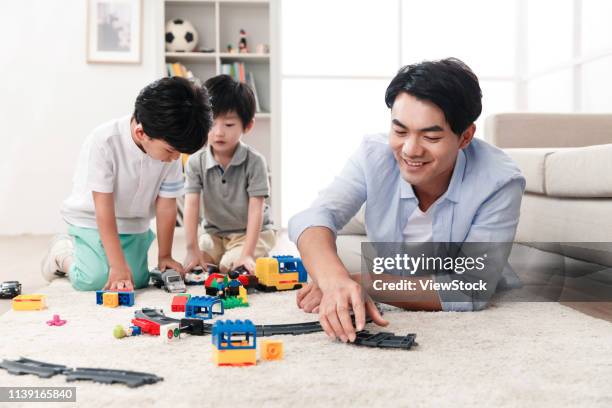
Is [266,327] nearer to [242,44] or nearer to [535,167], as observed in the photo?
[535,167]

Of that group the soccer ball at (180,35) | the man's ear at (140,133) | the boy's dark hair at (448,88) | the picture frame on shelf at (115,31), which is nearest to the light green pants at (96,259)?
the man's ear at (140,133)

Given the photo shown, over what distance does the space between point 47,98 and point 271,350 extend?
3.39 metres

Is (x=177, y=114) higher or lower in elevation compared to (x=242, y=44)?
lower

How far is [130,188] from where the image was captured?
1840mm

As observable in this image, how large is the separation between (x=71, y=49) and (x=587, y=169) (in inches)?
126

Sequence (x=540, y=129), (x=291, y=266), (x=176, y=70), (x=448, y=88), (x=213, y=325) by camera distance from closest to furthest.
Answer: (x=213, y=325)
(x=448, y=88)
(x=291, y=266)
(x=540, y=129)
(x=176, y=70)

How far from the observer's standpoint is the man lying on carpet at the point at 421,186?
125cm

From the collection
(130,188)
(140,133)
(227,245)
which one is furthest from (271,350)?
(227,245)

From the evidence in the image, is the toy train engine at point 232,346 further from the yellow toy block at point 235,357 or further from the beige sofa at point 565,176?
the beige sofa at point 565,176

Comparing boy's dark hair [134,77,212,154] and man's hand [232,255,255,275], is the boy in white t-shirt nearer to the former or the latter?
boy's dark hair [134,77,212,154]

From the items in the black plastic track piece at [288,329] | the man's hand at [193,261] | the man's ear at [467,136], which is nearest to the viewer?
the black plastic track piece at [288,329]

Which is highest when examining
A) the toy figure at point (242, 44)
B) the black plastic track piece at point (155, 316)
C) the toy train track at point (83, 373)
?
the toy figure at point (242, 44)

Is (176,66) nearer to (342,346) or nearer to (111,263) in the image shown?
(111,263)

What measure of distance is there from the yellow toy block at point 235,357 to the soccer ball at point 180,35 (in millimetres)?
3108
